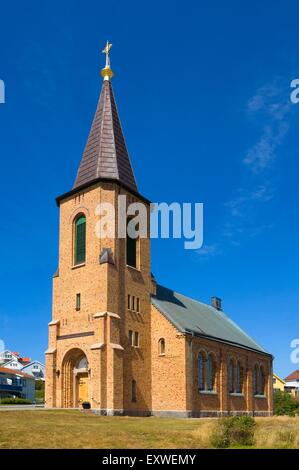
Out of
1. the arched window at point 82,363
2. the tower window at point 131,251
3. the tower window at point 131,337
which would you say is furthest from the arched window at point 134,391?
the tower window at point 131,251

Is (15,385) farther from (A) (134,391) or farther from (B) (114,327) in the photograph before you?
(B) (114,327)

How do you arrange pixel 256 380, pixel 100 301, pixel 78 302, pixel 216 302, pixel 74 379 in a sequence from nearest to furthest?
pixel 100 301 → pixel 74 379 → pixel 78 302 → pixel 256 380 → pixel 216 302

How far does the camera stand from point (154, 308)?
39.8 metres

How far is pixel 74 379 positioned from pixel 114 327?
5148mm

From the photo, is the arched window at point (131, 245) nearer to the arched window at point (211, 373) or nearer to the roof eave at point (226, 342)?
the roof eave at point (226, 342)

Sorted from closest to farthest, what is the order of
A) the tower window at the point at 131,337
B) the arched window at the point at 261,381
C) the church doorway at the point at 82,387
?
the church doorway at the point at 82,387 < the tower window at the point at 131,337 < the arched window at the point at 261,381

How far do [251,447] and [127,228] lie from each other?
22.9m

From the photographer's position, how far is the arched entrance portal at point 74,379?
3612cm

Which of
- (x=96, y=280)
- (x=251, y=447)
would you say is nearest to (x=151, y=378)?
(x=96, y=280)

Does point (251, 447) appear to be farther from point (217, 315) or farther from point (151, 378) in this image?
point (217, 315)

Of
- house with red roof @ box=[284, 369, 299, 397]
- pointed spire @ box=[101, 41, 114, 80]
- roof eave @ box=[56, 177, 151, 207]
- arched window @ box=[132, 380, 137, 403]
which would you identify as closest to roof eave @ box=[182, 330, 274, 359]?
arched window @ box=[132, 380, 137, 403]

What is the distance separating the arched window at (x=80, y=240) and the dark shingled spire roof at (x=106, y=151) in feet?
8.61

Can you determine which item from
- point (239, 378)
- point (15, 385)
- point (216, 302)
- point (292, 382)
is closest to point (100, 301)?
point (239, 378)

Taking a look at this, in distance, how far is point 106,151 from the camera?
40.1 meters
